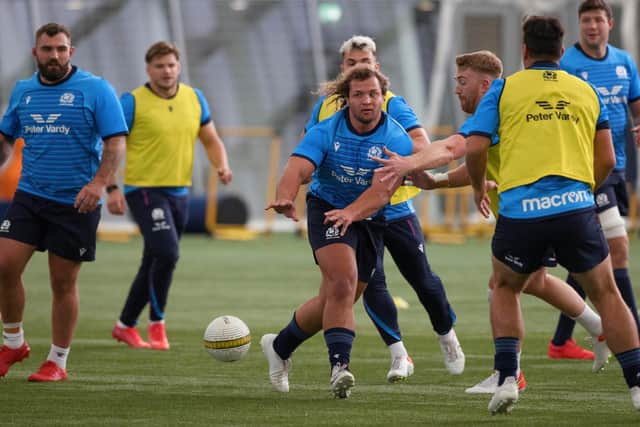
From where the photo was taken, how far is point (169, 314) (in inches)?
480

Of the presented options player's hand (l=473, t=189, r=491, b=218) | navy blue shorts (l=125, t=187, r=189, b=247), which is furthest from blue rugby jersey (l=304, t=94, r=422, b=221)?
navy blue shorts (l=125, t=187, r=189, b=247)

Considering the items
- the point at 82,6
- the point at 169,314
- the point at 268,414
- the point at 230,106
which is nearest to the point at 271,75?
the point at 230,106

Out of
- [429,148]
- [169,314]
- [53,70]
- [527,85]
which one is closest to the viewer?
[527,85]

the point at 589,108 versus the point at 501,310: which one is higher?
the point at 589,108

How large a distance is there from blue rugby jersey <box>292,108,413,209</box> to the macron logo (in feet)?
3.70

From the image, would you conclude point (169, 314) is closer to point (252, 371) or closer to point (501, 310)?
point (252, 371)

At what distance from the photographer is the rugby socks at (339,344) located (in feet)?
23.4

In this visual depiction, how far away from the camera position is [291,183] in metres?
7.05

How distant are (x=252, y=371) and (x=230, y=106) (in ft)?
65.9

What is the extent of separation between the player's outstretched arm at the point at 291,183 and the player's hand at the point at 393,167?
0.36 m

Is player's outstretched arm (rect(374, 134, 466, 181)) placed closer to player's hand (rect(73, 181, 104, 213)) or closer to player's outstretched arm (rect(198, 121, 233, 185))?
player's hand (rect(73, 181, 104, 213))

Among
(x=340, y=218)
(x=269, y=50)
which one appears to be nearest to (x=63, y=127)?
(x=340, y=218)

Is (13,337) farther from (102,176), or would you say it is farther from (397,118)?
(397,118)

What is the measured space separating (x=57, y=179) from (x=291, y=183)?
1.80 m
